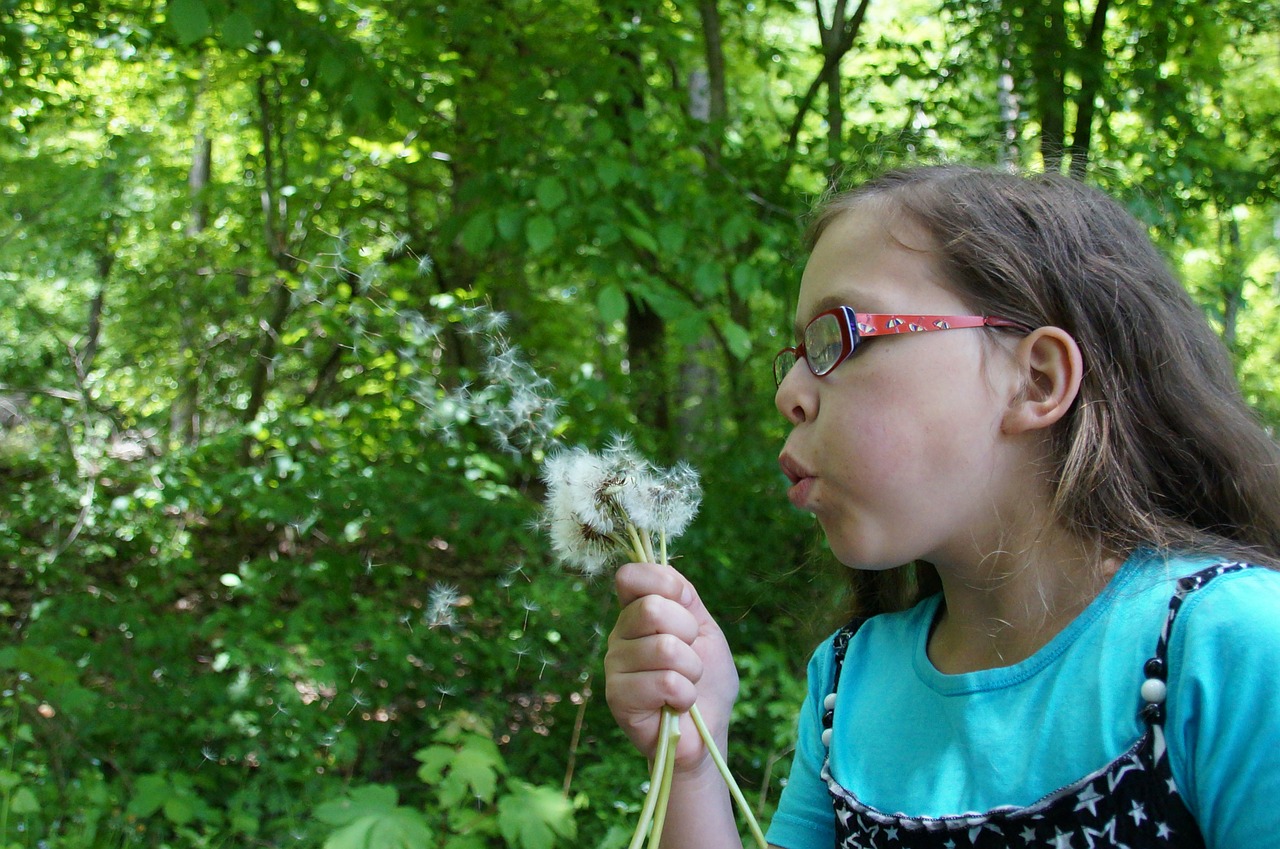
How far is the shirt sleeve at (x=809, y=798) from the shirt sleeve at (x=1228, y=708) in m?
0.55

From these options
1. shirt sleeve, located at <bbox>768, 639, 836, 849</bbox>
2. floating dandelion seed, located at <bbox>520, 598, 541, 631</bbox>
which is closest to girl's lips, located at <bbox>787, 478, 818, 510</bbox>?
shirt sleeve, located at <bbox>768, 639, 836, 849</bbox>

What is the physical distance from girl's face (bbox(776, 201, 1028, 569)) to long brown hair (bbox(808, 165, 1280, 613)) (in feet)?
0.21

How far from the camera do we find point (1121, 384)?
1216mm

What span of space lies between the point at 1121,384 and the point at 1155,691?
0.40 m

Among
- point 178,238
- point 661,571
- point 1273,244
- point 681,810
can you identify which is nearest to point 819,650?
point 681,810

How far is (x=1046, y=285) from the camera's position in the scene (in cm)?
122

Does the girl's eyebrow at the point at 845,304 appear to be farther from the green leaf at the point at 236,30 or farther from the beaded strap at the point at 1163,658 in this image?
the green leaf at the point at 236,30

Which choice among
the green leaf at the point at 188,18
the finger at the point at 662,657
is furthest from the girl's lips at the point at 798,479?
the green leaf at the point at 188,18

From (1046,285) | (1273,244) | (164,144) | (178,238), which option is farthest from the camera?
(1273,244)

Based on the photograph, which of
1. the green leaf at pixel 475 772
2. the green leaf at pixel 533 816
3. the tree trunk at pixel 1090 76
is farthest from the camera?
the tree trunk at pixel 1090 76

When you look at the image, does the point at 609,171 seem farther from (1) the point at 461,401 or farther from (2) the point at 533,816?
(2) the point at 533,816

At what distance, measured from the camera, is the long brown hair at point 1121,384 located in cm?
119

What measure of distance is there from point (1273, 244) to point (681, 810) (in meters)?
11.7

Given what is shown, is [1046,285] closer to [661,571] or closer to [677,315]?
[661,571]
